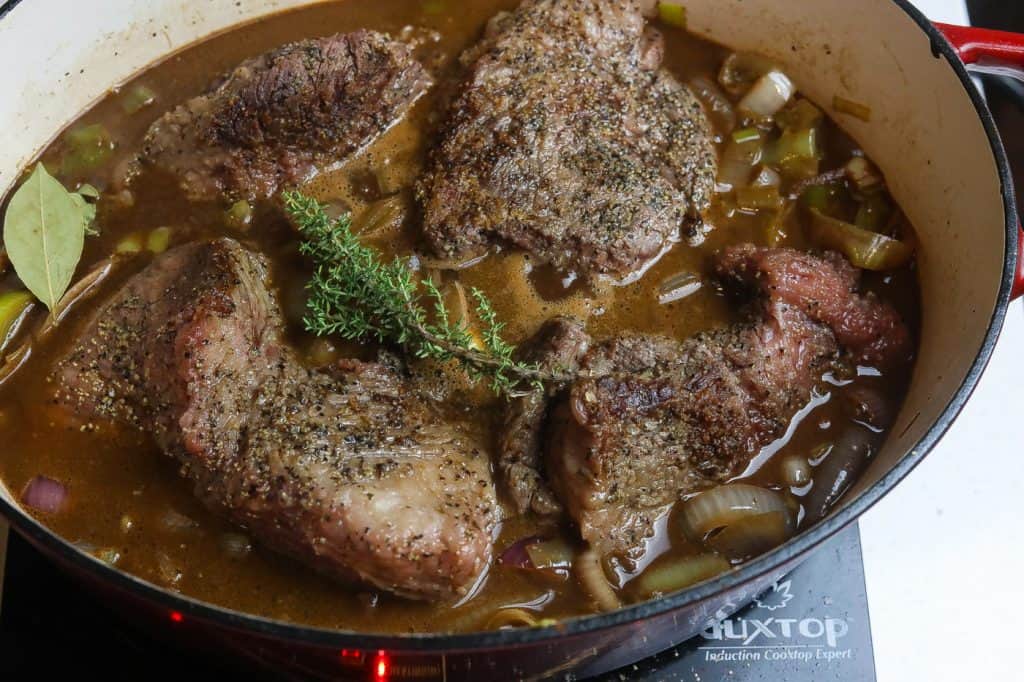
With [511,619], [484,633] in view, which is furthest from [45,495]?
[484,633]

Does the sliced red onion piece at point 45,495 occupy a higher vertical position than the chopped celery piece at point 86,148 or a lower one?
lower

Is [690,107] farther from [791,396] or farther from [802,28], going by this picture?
[791,396]

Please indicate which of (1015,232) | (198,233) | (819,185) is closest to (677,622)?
(1015,232)

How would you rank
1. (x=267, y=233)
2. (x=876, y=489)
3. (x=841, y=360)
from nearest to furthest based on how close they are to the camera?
(x=876, y=489) → (x=841, y=360) → (x=267, y=233)

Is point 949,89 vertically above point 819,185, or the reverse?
point 949,89

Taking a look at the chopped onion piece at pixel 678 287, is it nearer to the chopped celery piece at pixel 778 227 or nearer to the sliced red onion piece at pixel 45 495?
the chopped celery piece at pixel 778 227

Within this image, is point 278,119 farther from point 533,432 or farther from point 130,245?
point 533,432

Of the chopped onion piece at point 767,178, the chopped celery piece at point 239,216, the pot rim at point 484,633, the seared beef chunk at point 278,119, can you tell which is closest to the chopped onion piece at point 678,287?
the chopped onion piece at point 767,178
